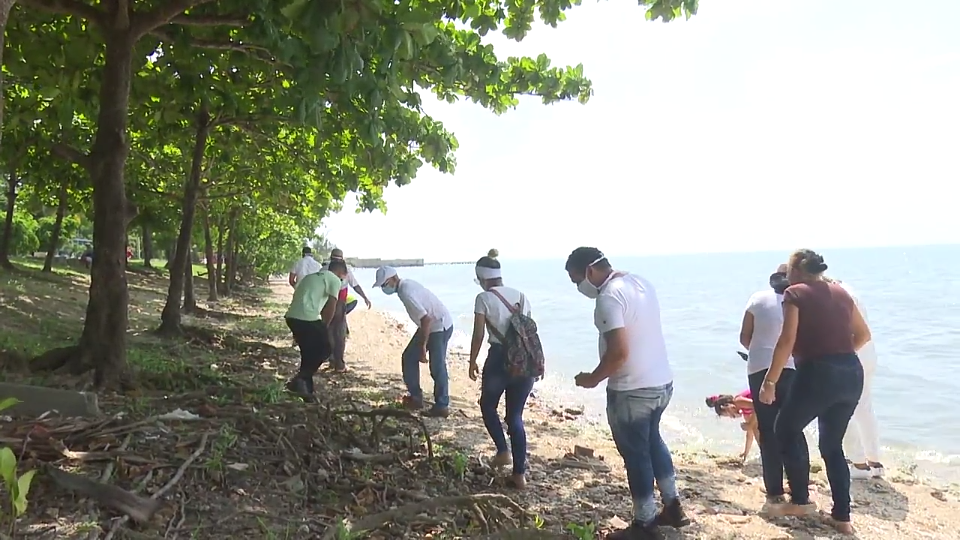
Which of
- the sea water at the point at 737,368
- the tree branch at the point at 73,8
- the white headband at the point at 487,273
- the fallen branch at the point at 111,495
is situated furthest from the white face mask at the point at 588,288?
the sea water at the point at 737,368

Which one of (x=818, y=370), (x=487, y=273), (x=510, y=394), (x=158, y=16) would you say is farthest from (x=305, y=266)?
(x=818, y=370)

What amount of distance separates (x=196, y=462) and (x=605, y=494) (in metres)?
2.96

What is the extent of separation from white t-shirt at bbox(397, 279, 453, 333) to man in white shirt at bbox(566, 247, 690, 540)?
327cm

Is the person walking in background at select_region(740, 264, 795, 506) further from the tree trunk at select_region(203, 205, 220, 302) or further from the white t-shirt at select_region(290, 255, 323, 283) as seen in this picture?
the tree trunk at select_region(203, 205, 220, 302)

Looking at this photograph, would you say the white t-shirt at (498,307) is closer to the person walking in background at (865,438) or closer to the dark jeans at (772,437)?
the dark jeans at (772,437)

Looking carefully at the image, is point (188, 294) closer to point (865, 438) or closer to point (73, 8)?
point (73, 8)

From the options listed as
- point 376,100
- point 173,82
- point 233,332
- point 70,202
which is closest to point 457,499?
point 376,100

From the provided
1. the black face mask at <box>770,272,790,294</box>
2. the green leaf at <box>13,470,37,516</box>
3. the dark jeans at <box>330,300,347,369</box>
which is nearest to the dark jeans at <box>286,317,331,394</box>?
the dark jeans at <box>330,300,347,369</box>

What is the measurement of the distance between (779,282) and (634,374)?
6.71ft

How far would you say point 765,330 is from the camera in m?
5.35

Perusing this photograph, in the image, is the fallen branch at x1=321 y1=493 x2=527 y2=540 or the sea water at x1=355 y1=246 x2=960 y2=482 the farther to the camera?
the sea water at x1=355 y1=246 x2=960 y2=482

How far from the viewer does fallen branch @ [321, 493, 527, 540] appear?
357 cm

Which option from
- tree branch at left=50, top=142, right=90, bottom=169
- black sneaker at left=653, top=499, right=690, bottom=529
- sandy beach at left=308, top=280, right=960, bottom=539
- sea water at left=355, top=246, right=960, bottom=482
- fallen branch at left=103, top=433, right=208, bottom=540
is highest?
tree branch at left=50, top=142, right=90, bottom=169

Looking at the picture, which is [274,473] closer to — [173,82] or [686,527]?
[686,527]
